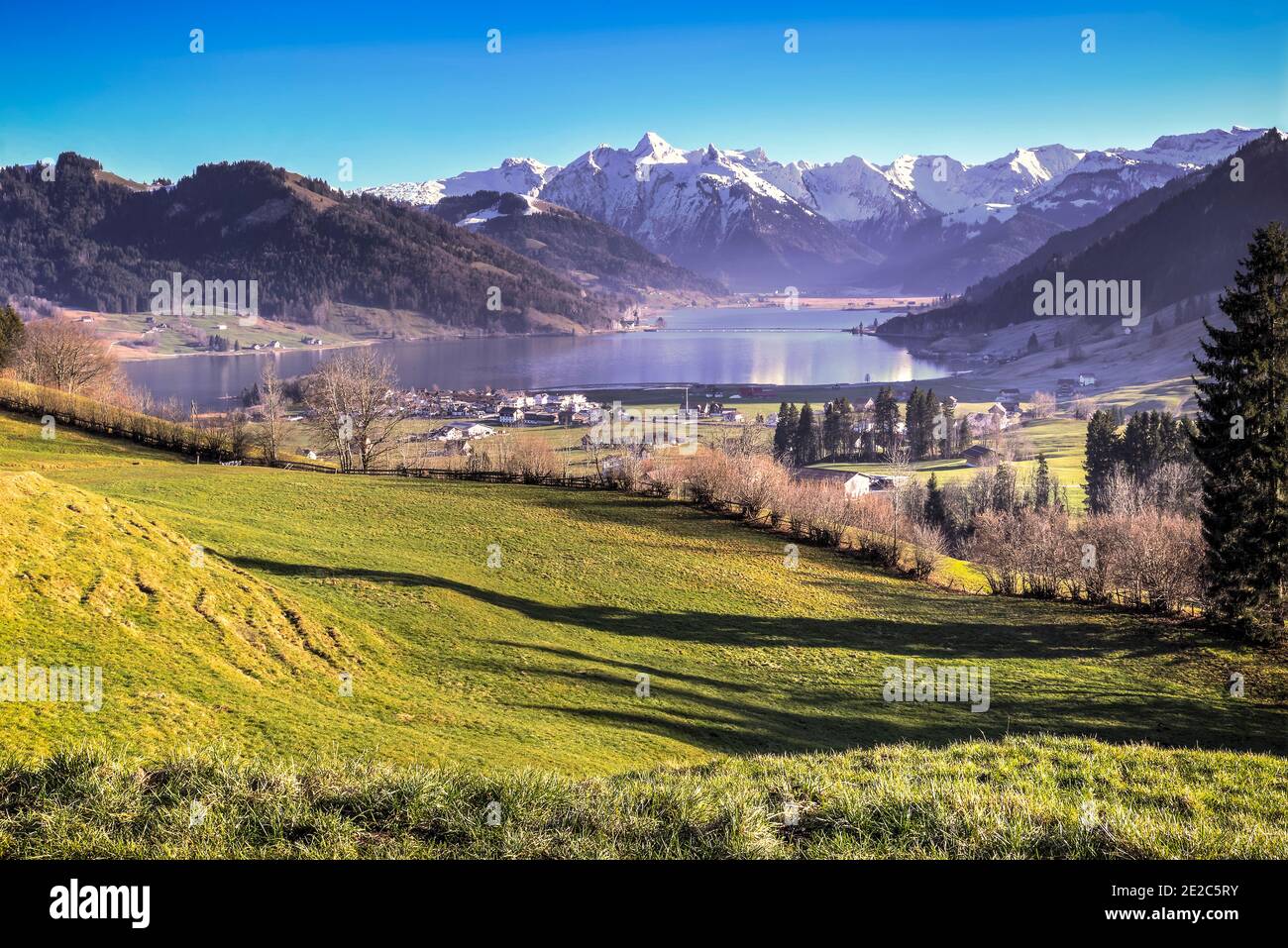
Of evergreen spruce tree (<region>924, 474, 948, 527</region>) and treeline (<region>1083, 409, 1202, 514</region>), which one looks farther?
evergreen spruce tree (<region>924, 474, 948, 527</region>)

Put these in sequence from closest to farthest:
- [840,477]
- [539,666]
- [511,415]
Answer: [539,666] → [840,477] → [511,415]

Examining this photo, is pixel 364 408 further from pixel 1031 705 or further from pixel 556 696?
pixel 1031 705

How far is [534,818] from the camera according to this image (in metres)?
6.57

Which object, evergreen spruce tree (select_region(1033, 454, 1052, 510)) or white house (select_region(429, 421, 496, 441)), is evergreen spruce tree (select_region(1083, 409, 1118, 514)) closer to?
evergreen spruce tree (select_region(1033, 454, 1052, 510))

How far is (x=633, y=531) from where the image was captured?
140ft

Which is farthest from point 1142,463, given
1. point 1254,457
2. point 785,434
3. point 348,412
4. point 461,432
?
point 461,432

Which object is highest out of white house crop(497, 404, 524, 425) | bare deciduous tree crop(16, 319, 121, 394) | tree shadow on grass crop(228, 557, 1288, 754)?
bare deciduous tree crop(16, 319, 121, 394)

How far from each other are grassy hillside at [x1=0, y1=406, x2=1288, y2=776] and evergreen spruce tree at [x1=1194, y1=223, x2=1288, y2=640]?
102 inches

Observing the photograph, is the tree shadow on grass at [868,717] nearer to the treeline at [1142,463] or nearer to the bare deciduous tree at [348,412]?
the bare deciduous tree at [348,412]

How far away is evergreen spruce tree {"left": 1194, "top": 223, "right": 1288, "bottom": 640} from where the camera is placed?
31.6 m

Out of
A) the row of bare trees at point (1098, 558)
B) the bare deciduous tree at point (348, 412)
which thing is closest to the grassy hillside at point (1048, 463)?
the row of bare trees at point (1098, 558)

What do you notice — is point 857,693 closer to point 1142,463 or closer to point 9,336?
point 1142,463

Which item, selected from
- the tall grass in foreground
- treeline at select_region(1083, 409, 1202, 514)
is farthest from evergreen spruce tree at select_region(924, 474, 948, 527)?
the tall grass in foreground

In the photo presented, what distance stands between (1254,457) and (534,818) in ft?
120
